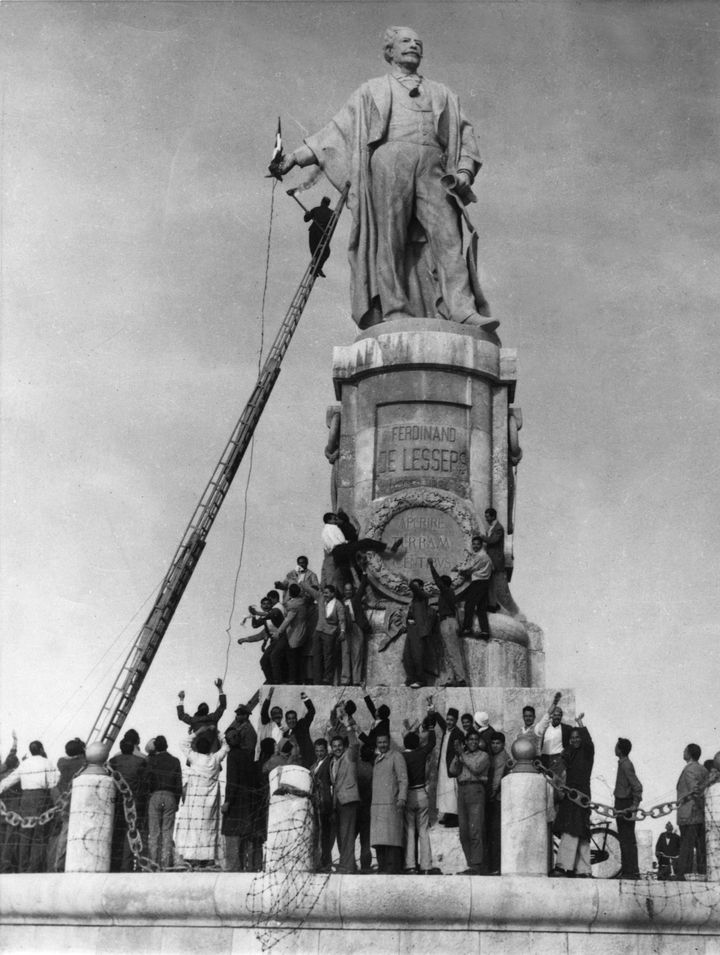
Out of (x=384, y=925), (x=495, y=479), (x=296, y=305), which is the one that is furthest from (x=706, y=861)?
(x=296, y=305)

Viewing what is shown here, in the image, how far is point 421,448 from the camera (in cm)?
2233

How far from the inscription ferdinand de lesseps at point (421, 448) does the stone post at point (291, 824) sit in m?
7.27

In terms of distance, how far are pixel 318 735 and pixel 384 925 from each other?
14.9 ft

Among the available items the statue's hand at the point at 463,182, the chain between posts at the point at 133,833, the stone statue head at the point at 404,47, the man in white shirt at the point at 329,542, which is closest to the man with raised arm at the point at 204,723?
the chain between posts at the point at 133,833

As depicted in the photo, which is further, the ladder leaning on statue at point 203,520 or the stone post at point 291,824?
the ladder leaning on statue at point 203,520

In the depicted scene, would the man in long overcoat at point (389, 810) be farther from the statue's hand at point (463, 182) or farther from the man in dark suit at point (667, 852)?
the statue's hand at point (463, 182)

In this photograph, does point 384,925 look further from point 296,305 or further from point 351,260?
point 296,305

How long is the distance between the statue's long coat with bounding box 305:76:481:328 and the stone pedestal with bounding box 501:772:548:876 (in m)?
10.3

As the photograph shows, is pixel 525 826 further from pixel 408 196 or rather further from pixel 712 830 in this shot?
pixel 408 196

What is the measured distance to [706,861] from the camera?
15742mm

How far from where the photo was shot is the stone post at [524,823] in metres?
15.1

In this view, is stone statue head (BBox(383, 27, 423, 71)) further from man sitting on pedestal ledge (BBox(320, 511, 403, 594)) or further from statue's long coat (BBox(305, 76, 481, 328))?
man sitting on pedestal ledge (BBox(320, 511, 403, 594))

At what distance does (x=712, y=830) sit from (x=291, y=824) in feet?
14.3

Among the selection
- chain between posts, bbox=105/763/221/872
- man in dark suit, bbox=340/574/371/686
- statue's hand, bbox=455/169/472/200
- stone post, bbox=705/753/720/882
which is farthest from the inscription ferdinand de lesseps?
stone post, bbox=705/753/720/882
